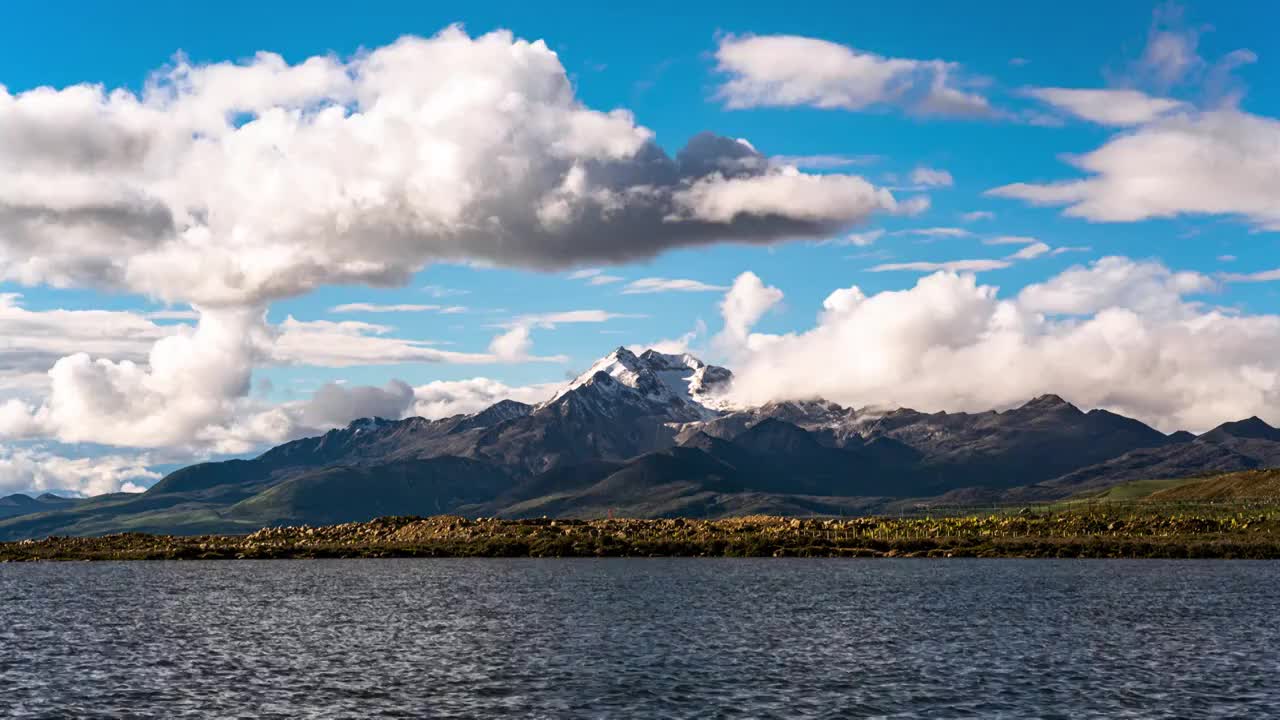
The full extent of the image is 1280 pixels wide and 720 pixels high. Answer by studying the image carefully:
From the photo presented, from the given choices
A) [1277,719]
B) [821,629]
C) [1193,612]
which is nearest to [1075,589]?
[1193,612]

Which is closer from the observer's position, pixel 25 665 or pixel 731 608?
pixel 25 665

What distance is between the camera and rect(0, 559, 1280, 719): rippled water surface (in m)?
67.6

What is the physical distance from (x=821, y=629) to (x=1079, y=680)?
33.1 meters

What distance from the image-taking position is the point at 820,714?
6303 centimetres

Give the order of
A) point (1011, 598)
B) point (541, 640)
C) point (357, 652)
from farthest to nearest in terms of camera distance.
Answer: point (1011, 598) → point (541, 640) → point (357, 652)

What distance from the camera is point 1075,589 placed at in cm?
15488

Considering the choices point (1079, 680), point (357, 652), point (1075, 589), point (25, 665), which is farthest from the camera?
point (1075, 589)

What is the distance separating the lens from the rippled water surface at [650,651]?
67.6 meters

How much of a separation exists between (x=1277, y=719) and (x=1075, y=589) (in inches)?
3848

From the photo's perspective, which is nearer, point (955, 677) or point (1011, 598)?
point (955, 677)

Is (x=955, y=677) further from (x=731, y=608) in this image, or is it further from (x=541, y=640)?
(x=731, y=608)

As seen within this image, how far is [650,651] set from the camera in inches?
3590

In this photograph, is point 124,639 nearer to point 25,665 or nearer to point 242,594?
point 25,665

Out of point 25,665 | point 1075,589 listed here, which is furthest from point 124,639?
point 1075,589
